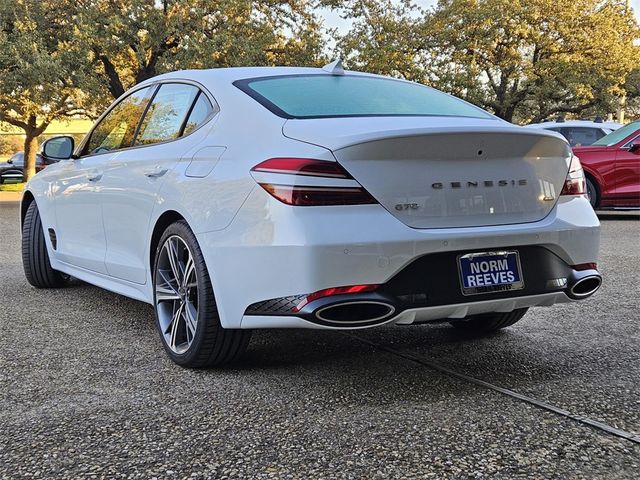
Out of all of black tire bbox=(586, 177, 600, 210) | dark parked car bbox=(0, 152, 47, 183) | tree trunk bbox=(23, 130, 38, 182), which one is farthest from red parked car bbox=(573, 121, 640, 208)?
dark parked car bbox=(0, 152, 47, 183)

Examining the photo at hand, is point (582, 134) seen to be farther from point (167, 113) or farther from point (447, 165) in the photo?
point (447, 165)

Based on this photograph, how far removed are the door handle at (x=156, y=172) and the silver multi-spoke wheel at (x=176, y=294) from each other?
1.14 feet

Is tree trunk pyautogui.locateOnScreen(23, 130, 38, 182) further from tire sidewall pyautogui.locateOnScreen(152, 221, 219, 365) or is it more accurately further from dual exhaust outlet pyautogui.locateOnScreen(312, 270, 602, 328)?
dual exhaust outlet pyautogui.locateOnScreen(312, 270, 602, 328)

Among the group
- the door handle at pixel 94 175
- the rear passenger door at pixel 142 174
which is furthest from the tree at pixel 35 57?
the rear passenger door at pixel 142 174

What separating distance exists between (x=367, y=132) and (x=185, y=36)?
62.5ft

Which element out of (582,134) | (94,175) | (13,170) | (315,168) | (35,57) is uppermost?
(35,57)

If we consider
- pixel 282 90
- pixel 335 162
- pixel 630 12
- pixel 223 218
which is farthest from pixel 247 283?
pixel 630 12

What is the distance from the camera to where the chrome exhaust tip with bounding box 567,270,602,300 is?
326 cm

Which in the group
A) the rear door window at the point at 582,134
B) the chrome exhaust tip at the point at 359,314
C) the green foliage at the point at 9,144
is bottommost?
the green foliage at the point at 9,144

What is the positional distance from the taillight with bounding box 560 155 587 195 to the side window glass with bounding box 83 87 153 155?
2.48 metres

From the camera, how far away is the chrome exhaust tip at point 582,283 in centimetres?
326

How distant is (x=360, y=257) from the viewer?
2.81 m

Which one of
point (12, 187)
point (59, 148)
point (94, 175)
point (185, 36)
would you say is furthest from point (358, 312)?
point (12, 187)

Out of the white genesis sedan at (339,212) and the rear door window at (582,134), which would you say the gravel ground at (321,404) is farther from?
the rear door window at (582,134)
